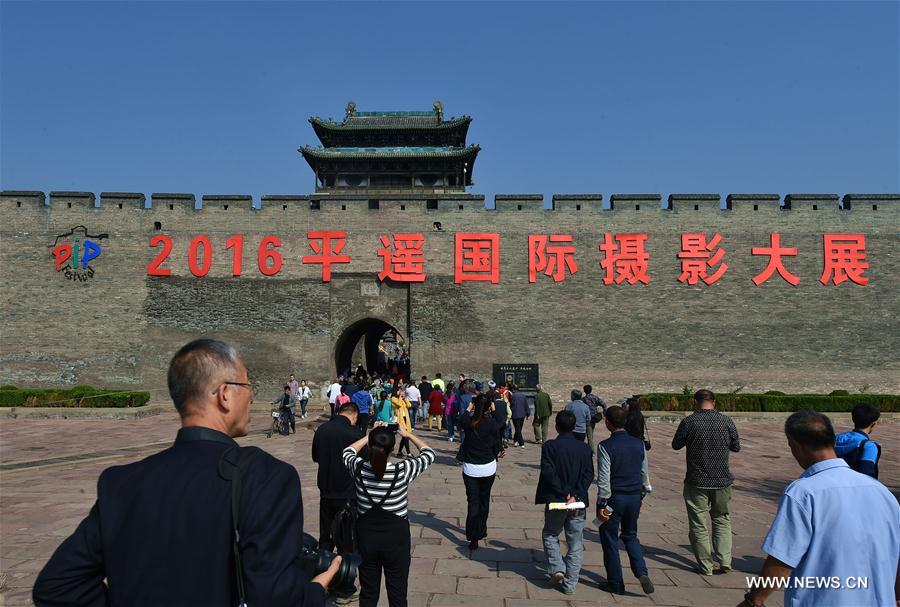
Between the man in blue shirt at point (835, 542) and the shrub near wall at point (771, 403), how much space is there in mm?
13799

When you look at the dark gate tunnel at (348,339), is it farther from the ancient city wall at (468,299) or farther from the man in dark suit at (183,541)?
the man in dark suit at (183,541)

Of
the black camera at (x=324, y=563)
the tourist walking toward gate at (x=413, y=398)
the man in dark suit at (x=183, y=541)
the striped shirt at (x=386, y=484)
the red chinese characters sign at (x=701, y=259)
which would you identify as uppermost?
the red chinese characters sign at (x=701, y=259)

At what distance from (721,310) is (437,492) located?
1464 cm

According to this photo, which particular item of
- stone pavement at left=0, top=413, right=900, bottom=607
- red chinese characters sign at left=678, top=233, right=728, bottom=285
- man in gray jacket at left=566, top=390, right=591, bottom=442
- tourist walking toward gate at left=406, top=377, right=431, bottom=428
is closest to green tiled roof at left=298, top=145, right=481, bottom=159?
red chinese characters sign at left=678, top=233, right=728, bottom=285

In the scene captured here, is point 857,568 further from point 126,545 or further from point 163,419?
point 163,419

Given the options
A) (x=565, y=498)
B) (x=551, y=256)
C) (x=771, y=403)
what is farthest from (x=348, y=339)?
(x=565, y=498)

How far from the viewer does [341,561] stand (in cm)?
170

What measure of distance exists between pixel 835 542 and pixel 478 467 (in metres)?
3.38

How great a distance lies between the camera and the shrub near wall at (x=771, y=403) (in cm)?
1545

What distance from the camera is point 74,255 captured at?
19.2 metres

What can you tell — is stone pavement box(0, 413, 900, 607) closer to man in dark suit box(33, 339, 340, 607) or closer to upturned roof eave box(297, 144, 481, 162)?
man in dark suit box(33, 339, 340, 607)

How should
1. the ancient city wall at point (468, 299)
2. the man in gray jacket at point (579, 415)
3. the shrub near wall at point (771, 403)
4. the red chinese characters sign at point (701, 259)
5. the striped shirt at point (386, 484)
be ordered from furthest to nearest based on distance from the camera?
the red chinese characters sign at point (701, 259) < the ancient city wall at point (468, 299) < the shrub near wall at point (771, 403) < the man in gray jacket at point (579, 415) < the striped shirt at point (386, 484)

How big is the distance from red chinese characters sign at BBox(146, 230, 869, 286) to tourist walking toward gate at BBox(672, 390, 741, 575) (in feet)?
48.3

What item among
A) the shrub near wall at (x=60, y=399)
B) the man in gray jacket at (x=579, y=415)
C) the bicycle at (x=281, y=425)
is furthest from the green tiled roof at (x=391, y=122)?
the man in gray jacket at (x=579, y=415)
